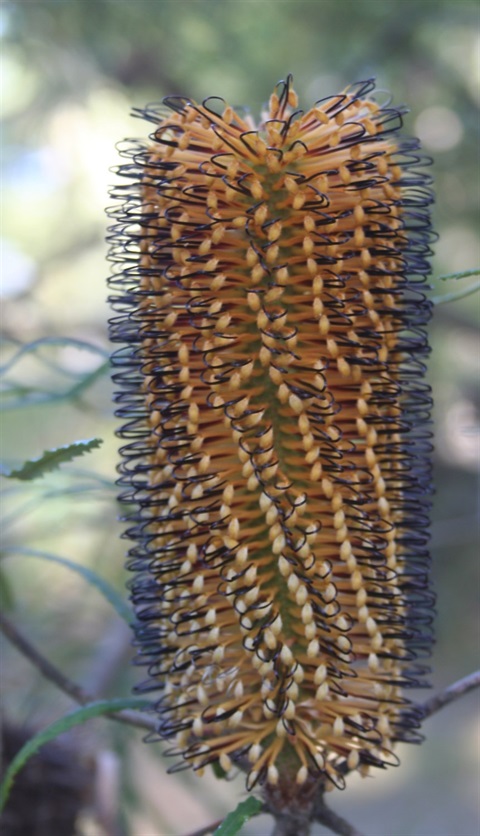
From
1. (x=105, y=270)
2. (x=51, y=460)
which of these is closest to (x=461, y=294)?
(x=51, y=460)

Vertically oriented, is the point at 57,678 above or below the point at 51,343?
below

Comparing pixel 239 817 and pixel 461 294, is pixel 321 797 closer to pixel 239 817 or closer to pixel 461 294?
pixel 239 817

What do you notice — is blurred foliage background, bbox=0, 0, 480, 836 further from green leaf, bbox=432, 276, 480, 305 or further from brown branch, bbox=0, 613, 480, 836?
green leaf, bbox=432, 276, 480, 305

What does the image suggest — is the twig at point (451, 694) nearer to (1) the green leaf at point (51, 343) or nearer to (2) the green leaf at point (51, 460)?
(2) the green leaf at point (51, 460)

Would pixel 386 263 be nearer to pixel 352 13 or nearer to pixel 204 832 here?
pixel 204 832

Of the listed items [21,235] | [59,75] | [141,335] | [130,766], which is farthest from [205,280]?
[21,235]

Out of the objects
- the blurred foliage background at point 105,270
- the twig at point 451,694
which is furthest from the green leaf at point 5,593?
the twig at point 451,694

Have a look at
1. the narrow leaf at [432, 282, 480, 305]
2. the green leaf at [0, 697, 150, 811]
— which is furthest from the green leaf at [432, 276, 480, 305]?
the green leaf at [0, 697, 150, 811]
